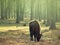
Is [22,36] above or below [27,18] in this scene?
below

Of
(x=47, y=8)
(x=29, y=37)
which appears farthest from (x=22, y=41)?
(x=47, y=8)

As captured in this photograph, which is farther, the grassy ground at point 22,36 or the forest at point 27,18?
the forest at point 27,18

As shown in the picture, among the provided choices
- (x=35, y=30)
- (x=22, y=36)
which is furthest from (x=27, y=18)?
(x=22, y=36)

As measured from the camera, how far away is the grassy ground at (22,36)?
5730mm

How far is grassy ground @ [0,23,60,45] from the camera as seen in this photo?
5730 millimetres

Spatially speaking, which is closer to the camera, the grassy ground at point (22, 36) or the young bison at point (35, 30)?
the grassy ground at point (22, 36)

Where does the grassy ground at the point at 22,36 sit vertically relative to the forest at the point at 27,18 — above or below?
below

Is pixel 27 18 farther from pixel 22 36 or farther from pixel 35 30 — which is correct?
pixel 22 36

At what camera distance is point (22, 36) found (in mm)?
5812

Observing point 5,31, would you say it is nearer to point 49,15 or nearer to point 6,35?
point 6,35

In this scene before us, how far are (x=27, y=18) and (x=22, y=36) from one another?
0.46 metres

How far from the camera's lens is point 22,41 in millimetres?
5754

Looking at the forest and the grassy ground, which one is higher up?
the forest

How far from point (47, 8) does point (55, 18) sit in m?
0.31
